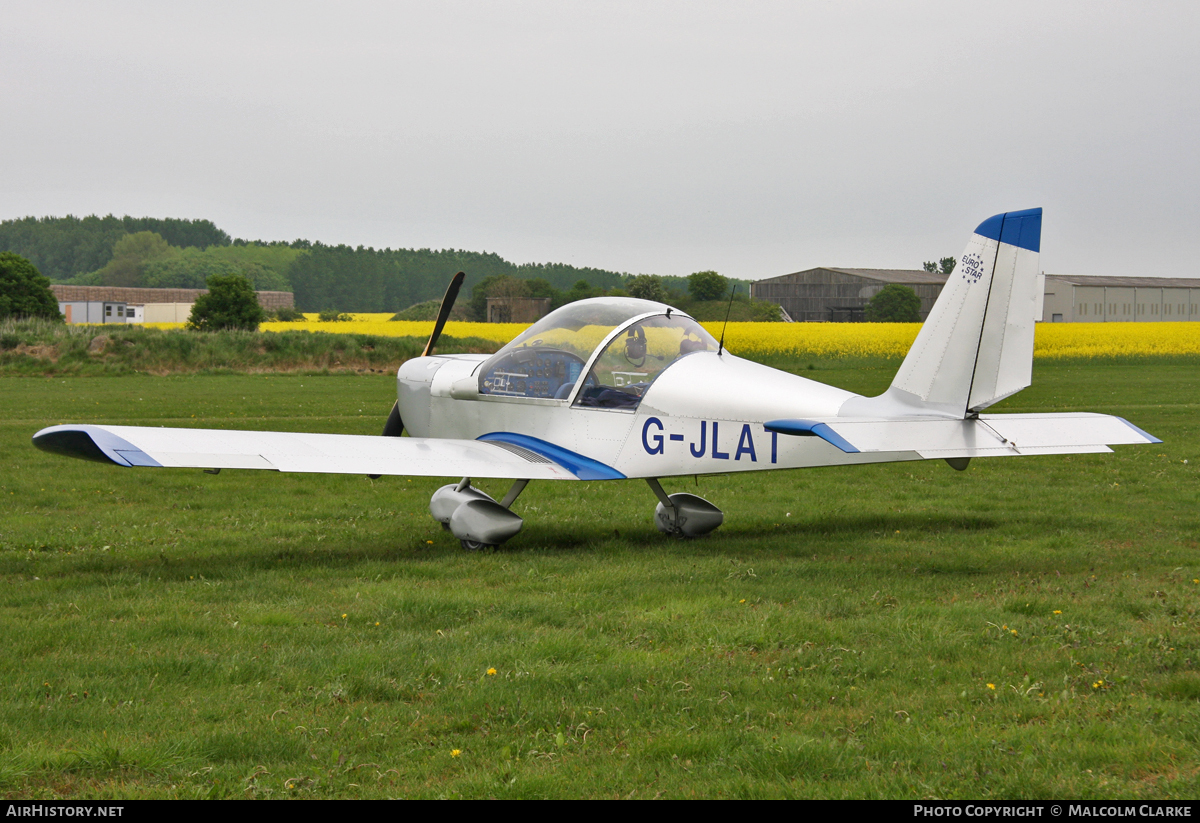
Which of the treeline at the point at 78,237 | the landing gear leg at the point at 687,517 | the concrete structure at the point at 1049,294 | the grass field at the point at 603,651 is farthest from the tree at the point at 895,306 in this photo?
the treeline at the point at 78,237

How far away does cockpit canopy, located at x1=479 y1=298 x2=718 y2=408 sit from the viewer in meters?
8.66

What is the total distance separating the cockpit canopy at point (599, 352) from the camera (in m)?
8.66

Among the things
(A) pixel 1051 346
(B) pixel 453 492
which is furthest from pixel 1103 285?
(B) pixel 453 492

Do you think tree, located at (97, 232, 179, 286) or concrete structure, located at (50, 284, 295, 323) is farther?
tree, located at (97, 232, 179, 286)

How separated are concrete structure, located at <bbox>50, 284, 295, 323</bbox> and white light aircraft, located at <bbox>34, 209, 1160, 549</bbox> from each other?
84001 millimetres

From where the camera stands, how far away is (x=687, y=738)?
13.8 ft

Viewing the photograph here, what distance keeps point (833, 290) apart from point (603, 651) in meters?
62.9

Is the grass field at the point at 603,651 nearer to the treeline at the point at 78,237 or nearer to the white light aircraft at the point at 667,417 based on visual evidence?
the white light aircraft at the point at 667,417

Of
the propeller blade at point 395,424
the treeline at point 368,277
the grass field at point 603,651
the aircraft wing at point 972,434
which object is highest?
the treeline at point 368,277

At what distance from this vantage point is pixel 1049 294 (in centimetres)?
6072

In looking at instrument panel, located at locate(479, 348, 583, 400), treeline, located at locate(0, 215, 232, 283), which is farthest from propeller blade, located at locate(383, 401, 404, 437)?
treeline, located at locate(0, 215, 232, 283)

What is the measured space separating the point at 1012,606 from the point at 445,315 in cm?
763

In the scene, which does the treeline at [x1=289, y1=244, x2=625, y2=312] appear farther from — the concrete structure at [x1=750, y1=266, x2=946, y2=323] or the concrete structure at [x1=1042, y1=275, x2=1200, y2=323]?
the concrete structure at [x1=1042, y1=275, x2=1200, y2=323]
